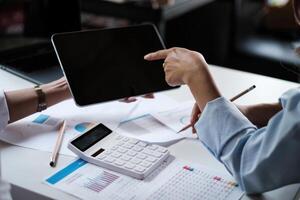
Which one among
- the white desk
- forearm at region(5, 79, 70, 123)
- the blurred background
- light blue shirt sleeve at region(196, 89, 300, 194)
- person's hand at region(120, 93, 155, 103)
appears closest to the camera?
light blue shirt sleeve at region(196, 89, 300, 194)

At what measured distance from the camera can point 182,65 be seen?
0.98 m

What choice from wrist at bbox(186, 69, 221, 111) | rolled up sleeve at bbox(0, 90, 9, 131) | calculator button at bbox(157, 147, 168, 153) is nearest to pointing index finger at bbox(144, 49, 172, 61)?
wrist at bbox(186, 69, 221, 111)

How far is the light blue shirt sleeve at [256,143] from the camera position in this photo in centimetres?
76

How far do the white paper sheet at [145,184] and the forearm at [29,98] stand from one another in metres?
0.26

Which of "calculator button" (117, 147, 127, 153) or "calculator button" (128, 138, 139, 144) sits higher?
"calculator button" (128, 138, 139, 144)

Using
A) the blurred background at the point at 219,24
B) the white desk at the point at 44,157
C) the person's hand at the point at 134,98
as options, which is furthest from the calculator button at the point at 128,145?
the blurred background at the point at 219,24

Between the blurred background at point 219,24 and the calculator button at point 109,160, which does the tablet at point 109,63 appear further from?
the blurred background at point 219,24

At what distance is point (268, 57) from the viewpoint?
7.73 ft

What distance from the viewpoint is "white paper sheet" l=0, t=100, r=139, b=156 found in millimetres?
1005

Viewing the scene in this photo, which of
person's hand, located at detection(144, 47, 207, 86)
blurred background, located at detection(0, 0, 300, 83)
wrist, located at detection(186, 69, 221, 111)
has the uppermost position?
person's hand, located at detection(144, 47, 207, 86)

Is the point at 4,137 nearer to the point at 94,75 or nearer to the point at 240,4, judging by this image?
the point at 94,75

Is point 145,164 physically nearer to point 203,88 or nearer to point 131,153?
point 131,153

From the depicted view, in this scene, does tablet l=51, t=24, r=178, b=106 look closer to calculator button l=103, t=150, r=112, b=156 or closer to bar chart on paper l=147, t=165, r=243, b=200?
calculator button l=103, t=150, r=112, b=156

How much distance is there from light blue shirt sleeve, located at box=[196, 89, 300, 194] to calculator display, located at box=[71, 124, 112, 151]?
240mm
